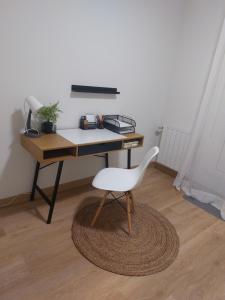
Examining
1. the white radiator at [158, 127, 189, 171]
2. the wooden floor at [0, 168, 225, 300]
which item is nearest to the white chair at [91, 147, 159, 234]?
the wooden floor at [0, 168, 225, 300]

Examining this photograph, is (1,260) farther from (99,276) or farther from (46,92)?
(46,92)

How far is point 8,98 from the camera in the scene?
1915 millimetres

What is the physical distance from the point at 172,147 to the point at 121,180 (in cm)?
143

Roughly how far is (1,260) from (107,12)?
7.62 feet

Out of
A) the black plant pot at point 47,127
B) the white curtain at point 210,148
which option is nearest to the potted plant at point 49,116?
the black plant pot at point 47,127

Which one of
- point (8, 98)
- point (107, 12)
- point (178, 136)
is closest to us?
point (8, 98)

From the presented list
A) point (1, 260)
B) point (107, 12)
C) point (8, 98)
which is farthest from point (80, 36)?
point (1, 260)

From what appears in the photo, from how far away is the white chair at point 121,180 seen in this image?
188 cm

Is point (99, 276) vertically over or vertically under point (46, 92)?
under

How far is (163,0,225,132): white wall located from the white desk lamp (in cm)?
197

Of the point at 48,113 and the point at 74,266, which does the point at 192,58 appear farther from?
the point at 74,266

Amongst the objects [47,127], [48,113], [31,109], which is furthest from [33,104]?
[47,127]

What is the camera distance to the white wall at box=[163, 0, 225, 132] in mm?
2664

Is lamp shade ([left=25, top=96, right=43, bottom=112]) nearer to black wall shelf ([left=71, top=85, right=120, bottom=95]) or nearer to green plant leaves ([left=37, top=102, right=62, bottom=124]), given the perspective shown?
green plant leaves ([left=37, top=102, right=62, bottom=124])
